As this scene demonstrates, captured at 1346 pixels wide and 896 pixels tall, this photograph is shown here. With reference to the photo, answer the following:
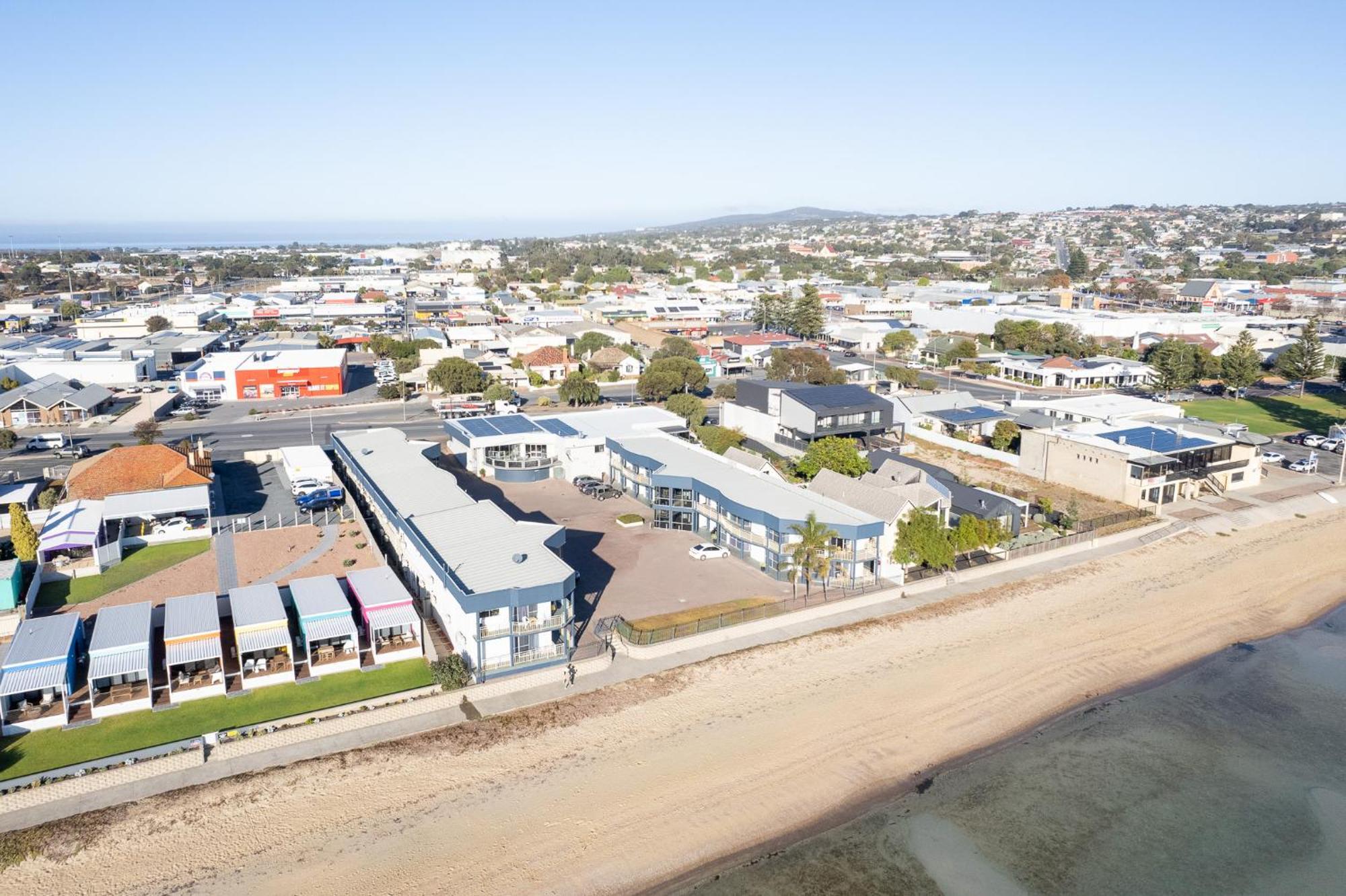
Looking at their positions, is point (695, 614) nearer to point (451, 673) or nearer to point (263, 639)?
point (451, 673)

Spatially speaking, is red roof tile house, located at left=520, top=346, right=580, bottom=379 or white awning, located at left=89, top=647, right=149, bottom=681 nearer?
white awning, located at left=89, top=647, right=149, bottom=681

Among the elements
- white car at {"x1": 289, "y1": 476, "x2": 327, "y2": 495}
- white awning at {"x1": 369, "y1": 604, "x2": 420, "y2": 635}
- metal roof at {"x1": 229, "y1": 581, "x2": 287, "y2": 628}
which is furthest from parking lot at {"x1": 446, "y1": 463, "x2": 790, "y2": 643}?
metal roof at {"x1": 229, "y1": 581, "x2": 287, "y2": 628}

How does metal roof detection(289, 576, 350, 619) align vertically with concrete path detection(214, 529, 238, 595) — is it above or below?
above

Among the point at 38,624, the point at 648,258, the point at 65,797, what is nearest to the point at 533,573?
the point at 65,797

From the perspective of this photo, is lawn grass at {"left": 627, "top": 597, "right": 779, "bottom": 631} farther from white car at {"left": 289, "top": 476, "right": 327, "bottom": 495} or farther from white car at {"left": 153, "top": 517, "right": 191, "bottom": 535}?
white car at {"left": 153, "top": 517, "right": 191, "bottom": 535}

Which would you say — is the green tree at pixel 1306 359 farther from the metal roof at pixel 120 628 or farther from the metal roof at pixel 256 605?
the metal roof at pixel 120 628

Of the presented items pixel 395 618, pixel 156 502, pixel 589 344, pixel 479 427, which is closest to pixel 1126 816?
pixel 395 618

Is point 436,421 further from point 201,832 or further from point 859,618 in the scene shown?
point 201,832
